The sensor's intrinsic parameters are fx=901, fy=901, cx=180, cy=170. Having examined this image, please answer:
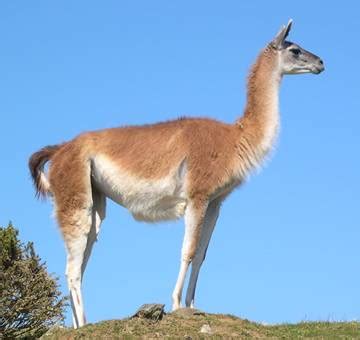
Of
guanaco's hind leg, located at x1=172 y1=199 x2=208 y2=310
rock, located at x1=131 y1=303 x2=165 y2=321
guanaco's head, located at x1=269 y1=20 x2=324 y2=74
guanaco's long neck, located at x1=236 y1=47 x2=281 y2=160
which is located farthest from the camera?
guanaco's head, located at x1=269 y1=20 x2=324 y2=74

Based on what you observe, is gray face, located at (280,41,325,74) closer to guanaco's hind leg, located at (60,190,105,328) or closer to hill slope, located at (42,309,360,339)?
guanaco's hind leg, located at (60,190,105,328)

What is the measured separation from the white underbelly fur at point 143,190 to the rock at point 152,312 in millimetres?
1679

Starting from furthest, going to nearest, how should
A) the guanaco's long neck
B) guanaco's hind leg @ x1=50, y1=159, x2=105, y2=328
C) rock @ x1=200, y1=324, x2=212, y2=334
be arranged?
the guanaco's long neck → guanaco's hind leg @ x1=50, y1=159, x2=105, y2=328 → rock @ x1=200, y1=324, x2=212, y2=334

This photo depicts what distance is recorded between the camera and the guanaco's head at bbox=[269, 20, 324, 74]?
16609 mm

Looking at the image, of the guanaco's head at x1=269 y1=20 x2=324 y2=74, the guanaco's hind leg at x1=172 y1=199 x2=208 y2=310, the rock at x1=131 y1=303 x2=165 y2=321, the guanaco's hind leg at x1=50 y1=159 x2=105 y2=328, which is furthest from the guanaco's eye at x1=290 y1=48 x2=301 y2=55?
the rock at x1=131 y1=303 x2=165 y2=321

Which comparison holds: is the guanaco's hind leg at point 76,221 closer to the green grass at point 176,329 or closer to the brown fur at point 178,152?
the brown fur at point 178,152

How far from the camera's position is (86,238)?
15633 mm

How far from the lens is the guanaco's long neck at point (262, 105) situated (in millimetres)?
16047

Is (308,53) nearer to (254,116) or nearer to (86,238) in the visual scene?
(254,116)

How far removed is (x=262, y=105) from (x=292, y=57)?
1111mm

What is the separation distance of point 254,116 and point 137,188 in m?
2.51

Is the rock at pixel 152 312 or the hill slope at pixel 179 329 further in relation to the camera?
the rock at pixel 152 312

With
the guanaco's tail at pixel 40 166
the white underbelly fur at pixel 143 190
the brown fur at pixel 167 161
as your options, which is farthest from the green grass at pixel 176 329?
the guanaco's tail at pixel 40 166

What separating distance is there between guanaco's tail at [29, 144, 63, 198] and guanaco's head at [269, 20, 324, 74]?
4.41m
